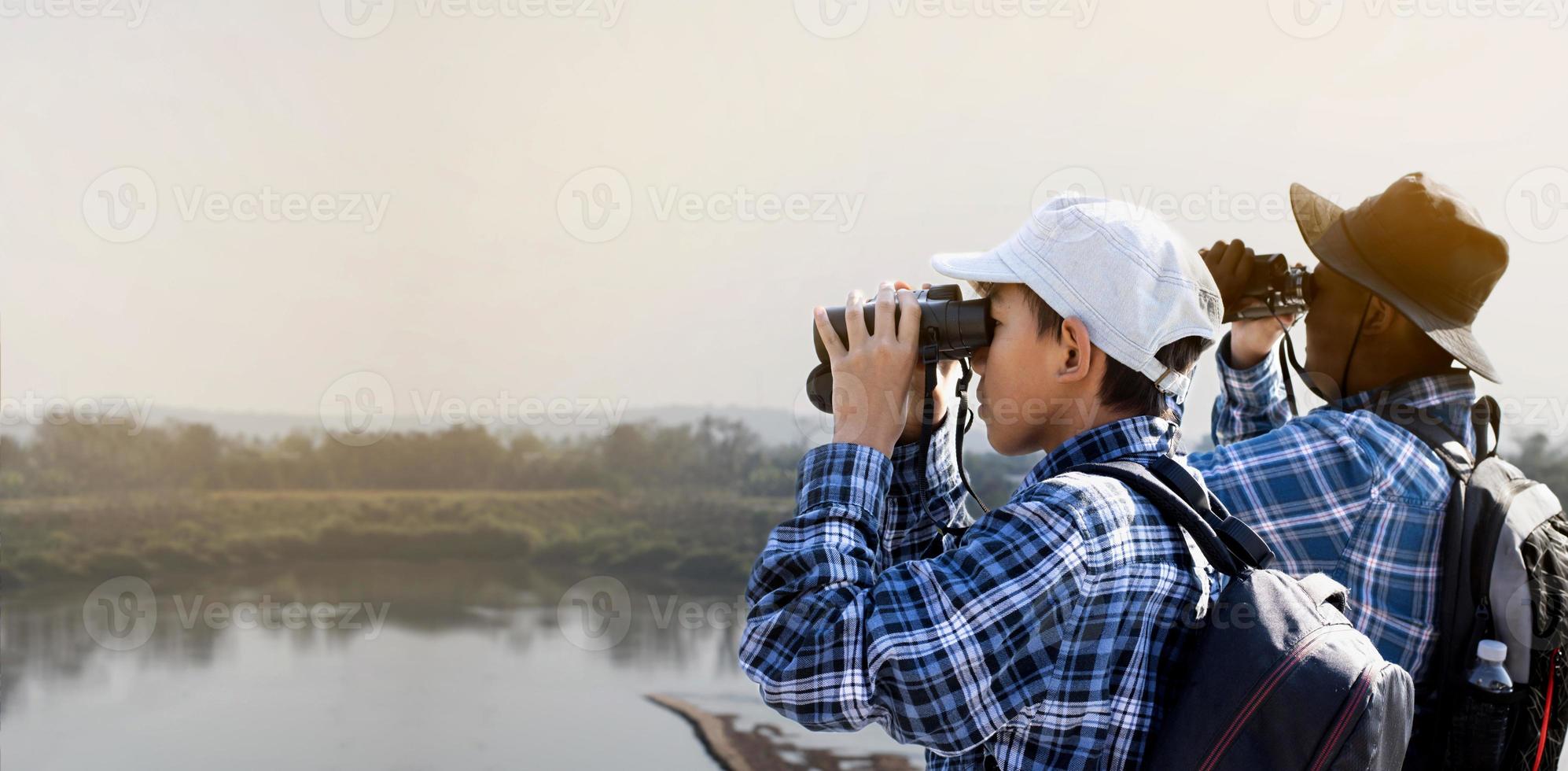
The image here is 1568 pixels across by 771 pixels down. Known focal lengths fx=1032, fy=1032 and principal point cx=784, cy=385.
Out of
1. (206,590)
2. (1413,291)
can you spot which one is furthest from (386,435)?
(1413,291)

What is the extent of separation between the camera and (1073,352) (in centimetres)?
89

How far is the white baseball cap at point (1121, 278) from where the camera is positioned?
86 centimetres

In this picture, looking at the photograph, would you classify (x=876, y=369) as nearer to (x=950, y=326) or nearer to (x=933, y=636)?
(x=950, y=326)

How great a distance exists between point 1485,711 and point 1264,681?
0.65 metres

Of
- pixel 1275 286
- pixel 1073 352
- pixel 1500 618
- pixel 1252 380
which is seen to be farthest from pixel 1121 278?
pixel 1252 380

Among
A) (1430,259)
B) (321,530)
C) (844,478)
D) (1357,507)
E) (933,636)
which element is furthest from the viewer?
(321,530)

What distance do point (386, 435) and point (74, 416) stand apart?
128 centimetres

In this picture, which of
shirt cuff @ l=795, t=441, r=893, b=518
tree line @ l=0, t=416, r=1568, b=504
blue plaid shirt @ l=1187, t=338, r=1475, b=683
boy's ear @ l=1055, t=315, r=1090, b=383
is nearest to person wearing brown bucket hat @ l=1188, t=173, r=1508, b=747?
blue plaid shirt @ l=1187, t=338, r=1475, b=683

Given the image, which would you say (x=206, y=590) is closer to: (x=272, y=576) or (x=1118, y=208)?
(x=272, y=576)

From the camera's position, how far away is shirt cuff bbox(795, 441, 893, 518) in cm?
83

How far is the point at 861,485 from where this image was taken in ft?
2.76

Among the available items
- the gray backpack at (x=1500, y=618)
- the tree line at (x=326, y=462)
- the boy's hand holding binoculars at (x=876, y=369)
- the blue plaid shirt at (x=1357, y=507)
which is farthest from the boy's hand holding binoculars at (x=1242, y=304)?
the tree line at (x=326, y=462)

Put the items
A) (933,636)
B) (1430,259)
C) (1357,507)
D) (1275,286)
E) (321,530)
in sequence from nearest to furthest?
(933,636)
(1357,507)
(1430,259)
(1275,286)
(321,530)

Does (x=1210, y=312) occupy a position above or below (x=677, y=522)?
above
